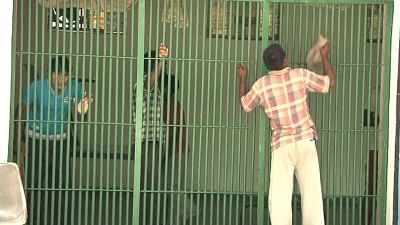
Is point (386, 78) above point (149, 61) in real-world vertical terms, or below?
below

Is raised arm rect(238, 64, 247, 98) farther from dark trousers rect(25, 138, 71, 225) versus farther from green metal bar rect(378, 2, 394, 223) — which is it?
dark trousers rect(25, 138, 71, 225)

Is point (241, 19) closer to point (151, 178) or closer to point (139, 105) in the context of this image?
point (139, 105)

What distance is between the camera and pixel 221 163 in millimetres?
6637

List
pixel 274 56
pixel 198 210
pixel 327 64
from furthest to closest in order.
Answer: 1. pixel 198 210
2. pixel 327 64
3. pixel 274 56

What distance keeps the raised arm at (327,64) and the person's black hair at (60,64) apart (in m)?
2.17

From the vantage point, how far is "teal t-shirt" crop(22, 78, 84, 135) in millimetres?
6105

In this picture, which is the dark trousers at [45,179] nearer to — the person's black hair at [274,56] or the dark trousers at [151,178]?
the dark trousers at [151,178]

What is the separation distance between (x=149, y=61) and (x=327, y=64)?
1.49 m

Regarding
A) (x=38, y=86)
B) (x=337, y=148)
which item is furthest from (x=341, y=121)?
(x=38, y=86)

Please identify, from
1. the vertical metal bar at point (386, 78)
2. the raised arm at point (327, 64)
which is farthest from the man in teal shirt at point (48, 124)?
the vertical metal bar at point (386, 78)

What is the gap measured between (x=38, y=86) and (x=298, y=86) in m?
2.20

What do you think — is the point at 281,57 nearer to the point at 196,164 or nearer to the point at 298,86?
the point at 298,86

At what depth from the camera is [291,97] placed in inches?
226

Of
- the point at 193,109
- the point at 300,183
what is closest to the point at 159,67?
the point at 193,109
